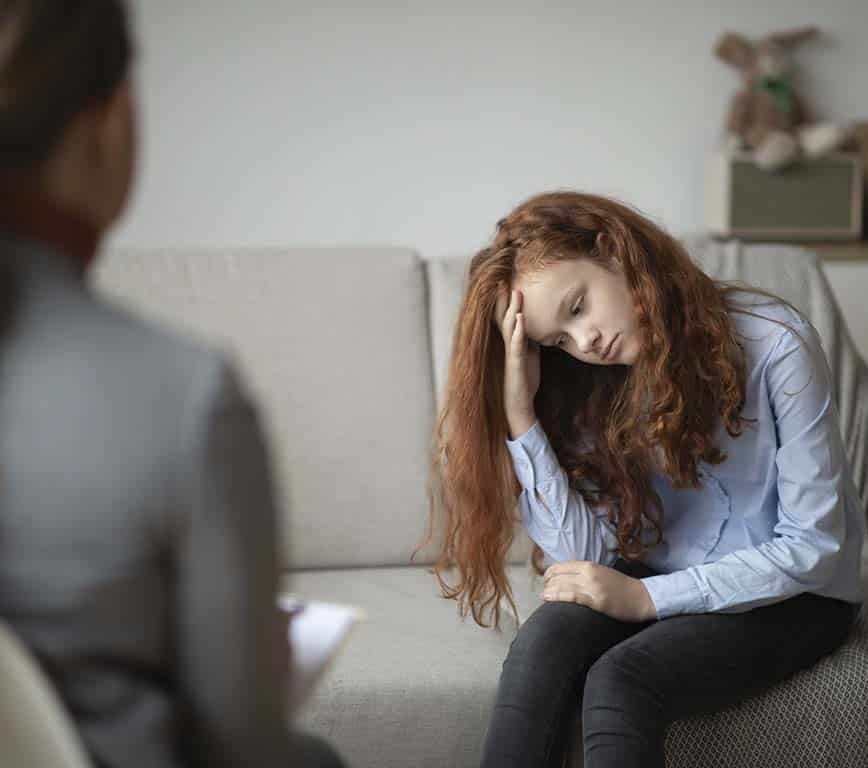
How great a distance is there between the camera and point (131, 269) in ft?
6.52

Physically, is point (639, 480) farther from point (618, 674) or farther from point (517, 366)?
point (618, 674)

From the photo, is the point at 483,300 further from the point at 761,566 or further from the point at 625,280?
the point at 761,566

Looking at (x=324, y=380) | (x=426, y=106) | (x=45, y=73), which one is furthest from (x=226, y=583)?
(x=426, y=106)

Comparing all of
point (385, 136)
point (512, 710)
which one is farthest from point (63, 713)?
point (385, 136)

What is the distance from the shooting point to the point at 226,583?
649 millimetres

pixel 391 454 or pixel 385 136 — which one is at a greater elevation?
pixel 385 136

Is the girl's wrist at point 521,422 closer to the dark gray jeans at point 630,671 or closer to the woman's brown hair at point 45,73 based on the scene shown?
the dark gray jeans at point 630,671

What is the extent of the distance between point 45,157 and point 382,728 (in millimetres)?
1085

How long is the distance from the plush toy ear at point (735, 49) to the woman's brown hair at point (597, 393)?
1.42 metres

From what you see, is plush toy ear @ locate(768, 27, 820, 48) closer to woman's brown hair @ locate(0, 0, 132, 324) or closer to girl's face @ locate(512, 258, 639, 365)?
girl's face @ locate(512, 258, 639, 365)

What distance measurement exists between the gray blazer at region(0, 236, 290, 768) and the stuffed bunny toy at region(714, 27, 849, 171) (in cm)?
246

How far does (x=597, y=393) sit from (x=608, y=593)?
33 cm

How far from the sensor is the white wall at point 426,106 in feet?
9.44

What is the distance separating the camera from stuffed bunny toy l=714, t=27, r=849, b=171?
2.86 m
